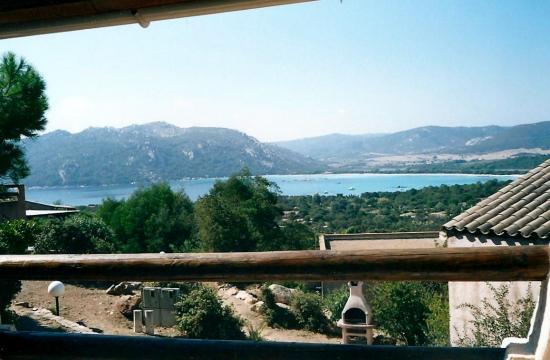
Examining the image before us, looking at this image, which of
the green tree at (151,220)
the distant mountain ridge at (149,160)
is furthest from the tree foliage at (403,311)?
the distant mountain ridge at (149,160)

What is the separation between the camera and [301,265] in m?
1.83

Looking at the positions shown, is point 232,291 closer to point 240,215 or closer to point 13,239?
point 13,239

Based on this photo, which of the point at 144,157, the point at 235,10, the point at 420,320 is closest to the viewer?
the point at 235,10

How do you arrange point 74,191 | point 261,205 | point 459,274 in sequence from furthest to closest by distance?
point 74,191 < point 261,205 < point 459,274

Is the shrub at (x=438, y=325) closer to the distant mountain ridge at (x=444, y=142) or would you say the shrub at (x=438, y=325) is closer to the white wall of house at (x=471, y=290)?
the white wall of house at (x=471, y=290)

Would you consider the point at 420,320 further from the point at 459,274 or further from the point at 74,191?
the point at 74,191

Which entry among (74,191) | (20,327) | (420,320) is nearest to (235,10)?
(20,327)

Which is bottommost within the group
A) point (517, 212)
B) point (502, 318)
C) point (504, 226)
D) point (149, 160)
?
point (502, 318)

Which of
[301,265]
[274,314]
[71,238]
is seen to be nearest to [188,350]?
[301,265]

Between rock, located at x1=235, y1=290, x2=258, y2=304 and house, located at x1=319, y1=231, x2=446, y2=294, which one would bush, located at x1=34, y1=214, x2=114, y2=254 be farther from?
house, located at x1=319, y1=231, x2=446, y2=294

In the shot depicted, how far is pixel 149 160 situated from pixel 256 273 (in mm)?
128626

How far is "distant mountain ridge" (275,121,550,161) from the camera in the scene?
71.7 m

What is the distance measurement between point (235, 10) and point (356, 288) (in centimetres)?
1186

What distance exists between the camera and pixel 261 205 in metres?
29.6
